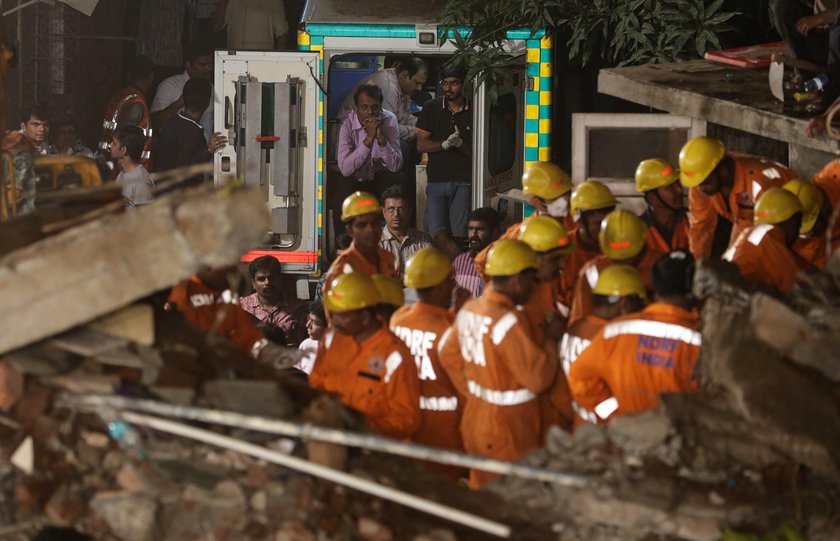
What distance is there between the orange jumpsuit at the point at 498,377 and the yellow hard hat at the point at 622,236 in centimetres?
119

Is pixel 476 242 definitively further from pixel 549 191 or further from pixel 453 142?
pixel 453 142

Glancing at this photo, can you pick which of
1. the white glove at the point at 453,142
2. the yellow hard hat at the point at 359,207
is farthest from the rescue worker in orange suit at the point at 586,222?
the white glove at the point at 453,142

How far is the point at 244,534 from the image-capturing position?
579 cm

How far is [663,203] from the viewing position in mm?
9773

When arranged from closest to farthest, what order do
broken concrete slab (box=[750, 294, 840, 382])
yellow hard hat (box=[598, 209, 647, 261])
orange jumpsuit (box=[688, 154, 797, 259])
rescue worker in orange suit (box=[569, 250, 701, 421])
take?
broken concrete slab (box=[750, 294, 840, 382]) < rescue worker in orange suit (box=[569, 250, 701, 421]) < yellow hard hat (box=[598, 209, 647, 261]) < orange jumpsuit (box=[688, 154, 797, 259])

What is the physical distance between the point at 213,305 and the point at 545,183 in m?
2.77

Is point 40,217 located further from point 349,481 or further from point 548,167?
point 548,167

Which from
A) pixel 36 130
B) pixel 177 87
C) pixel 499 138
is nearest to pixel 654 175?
pixel 499 138

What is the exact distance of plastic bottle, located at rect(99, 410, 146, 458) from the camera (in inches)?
228

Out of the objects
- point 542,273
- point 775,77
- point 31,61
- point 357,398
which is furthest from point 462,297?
point 31,61

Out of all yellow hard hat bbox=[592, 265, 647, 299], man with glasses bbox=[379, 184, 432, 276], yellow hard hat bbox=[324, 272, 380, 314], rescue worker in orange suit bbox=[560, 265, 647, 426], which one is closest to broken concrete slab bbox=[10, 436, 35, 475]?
yellow hard hat bbox=[324, 272, 380, 314]

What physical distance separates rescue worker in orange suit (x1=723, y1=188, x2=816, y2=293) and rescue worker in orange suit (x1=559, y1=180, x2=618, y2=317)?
4.06ft

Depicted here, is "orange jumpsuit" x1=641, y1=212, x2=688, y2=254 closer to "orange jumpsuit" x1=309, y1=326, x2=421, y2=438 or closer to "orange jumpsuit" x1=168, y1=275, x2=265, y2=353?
"orange jumpsuit" x1=309, y1=326, x2=421, y2=438

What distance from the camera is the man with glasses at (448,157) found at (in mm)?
13820
